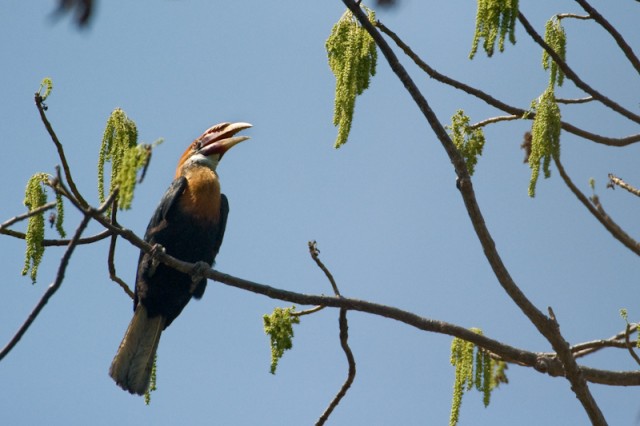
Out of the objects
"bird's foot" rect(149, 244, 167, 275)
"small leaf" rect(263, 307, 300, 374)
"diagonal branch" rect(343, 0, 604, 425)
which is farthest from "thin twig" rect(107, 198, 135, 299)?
"diagonal branch" rect(343, 0, 604, 425)

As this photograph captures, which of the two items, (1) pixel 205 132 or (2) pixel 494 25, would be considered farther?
(1) pixel 205 132

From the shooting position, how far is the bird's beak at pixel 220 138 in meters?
6.62

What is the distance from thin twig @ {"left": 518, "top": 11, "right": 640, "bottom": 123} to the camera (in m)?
4.73

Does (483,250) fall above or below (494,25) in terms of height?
below

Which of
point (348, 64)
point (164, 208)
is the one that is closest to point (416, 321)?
point (348, 64)

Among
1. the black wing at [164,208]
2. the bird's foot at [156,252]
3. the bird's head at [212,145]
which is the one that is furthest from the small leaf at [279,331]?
the bird's head at [212,145]

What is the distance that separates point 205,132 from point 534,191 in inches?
141

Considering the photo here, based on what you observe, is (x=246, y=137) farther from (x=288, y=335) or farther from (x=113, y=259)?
(x=288, y=335)

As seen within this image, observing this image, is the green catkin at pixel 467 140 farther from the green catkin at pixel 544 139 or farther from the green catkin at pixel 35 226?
the green catkin at pixel 35 226

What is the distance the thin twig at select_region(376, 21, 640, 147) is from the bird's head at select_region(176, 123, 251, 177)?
6.54ft

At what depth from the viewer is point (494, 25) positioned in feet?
12.9

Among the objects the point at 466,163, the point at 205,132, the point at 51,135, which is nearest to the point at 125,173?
the point at 51,135

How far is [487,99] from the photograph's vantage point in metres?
5.19

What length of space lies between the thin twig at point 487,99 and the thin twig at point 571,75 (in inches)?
10.1
